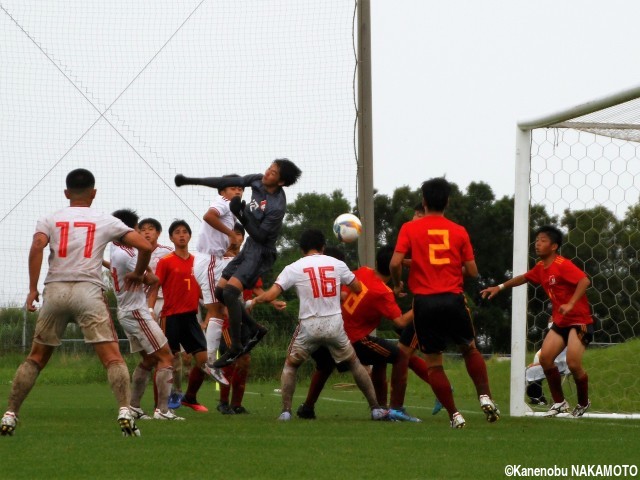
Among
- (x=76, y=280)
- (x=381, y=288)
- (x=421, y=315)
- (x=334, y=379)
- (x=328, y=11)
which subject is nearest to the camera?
(x=76, y=280)

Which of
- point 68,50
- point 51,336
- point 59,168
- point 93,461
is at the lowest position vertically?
point 93,461

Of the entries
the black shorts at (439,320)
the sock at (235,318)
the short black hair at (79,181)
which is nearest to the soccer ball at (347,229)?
the sock at (235,318)

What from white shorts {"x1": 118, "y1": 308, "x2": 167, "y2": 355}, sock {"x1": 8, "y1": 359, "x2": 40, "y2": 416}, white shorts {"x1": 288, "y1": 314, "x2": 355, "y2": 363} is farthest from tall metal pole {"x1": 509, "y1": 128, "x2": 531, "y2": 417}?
sock {"x1": 8, "y1": 359, "x2": 40, "y2": 416}

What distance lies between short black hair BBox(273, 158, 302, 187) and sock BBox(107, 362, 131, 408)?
2946 mm

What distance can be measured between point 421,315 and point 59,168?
11133mm

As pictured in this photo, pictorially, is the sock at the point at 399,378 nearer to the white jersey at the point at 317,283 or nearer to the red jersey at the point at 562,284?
the white jersey at the point at 317,283

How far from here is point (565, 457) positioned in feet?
24.6

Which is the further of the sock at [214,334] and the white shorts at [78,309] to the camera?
the sock at [214,334]

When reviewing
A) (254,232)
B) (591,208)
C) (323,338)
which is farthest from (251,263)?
(591,208)

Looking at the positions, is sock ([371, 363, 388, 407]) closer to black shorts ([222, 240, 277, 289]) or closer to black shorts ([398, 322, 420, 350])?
black shorts ([398, 322, 420, 350])

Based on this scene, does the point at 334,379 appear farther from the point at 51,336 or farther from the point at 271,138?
the point at 51,336

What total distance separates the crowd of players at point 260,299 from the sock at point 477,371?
0.05ft

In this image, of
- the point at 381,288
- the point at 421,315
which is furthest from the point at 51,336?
the point at 381,288

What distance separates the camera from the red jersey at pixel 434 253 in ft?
31.8
